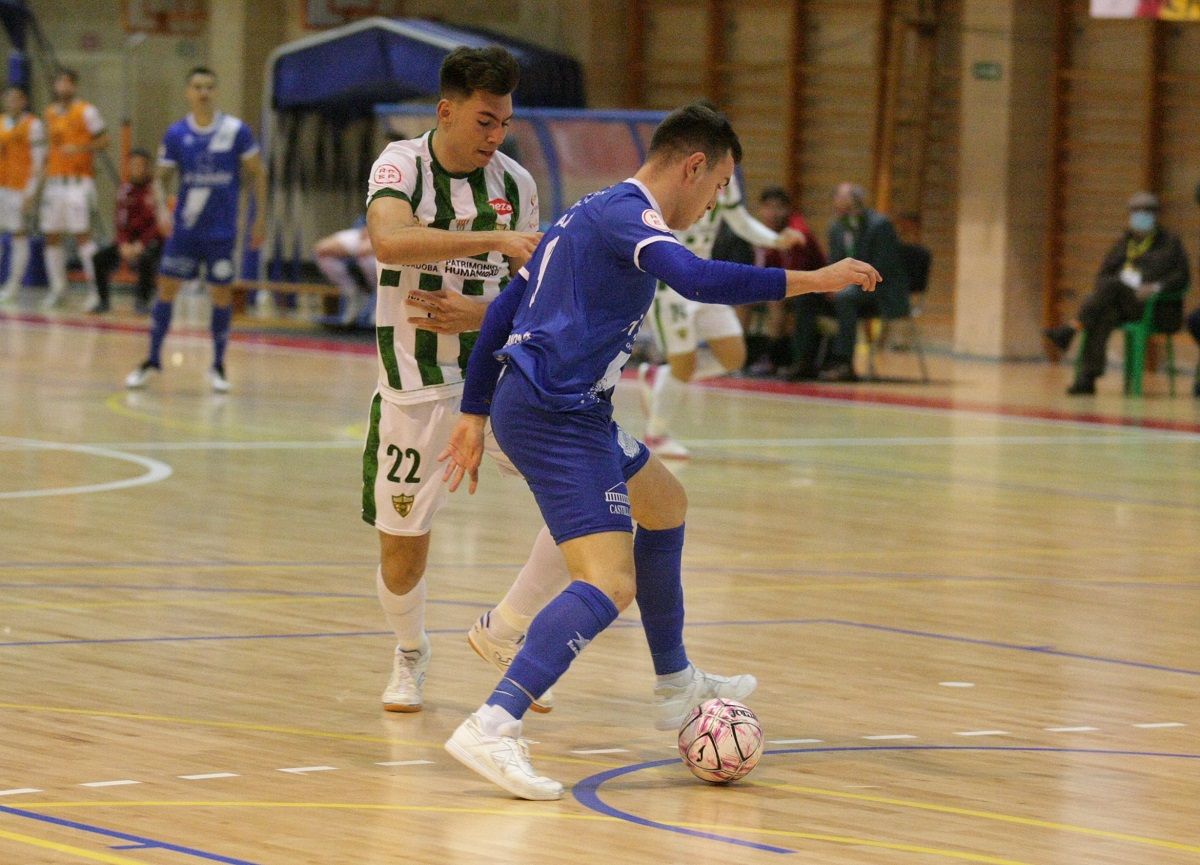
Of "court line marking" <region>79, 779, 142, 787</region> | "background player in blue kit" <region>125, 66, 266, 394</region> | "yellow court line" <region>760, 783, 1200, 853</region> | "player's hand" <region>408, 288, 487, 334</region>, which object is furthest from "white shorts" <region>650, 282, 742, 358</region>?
"court line marking" <region>79, 779, 142, 787</region>

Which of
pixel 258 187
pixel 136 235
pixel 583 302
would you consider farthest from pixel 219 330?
pixel 583 302

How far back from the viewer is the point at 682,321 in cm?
1255

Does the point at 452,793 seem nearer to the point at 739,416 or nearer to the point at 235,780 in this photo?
the point at 235,780

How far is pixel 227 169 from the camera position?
49.6 feet

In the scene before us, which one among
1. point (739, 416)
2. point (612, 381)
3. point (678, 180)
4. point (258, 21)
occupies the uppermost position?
point (258, 21)

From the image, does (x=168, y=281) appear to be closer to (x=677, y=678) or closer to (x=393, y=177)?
(x=393, y=177)

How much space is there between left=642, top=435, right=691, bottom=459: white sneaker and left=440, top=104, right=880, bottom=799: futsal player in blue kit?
7182 mm

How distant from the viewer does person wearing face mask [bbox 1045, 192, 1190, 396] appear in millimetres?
17422

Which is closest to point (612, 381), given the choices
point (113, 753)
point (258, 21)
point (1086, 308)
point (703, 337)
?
point (113, 753)

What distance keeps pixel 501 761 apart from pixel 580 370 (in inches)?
36.9

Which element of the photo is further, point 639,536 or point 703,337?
point 703,337

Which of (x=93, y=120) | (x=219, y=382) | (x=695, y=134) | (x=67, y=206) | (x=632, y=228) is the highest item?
(x=93, y=120)

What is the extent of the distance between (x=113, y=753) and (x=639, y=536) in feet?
4.63

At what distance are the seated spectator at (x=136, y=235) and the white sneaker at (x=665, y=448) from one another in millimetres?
11371
